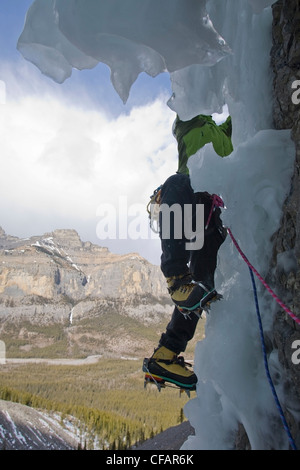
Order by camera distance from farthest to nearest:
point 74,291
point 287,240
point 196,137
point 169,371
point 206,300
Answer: point 74,291 < point 196,137 < point 169,371 < point 206,300 < point 287,240

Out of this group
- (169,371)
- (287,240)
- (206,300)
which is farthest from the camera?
(169,371)

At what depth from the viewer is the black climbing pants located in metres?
2.13

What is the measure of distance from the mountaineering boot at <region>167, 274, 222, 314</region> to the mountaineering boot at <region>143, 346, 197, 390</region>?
0.45m

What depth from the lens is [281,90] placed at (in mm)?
1869

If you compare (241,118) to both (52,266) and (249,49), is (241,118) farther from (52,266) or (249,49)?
(52,266)

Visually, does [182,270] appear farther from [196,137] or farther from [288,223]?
[196,137]

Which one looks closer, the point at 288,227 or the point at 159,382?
the point at 288,227

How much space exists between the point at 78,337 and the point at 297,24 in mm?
69250

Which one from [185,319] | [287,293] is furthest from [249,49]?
[185,319]

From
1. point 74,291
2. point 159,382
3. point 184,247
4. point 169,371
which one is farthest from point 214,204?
point 74,291

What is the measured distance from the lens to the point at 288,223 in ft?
5.32

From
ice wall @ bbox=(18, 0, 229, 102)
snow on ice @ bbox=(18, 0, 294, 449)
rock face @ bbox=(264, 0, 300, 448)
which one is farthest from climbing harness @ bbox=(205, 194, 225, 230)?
ice wall @ bbox=(18, 0, 229, 102)

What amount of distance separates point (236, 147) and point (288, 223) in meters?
0.69

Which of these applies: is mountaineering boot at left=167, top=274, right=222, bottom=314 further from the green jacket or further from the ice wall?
the ice wall
